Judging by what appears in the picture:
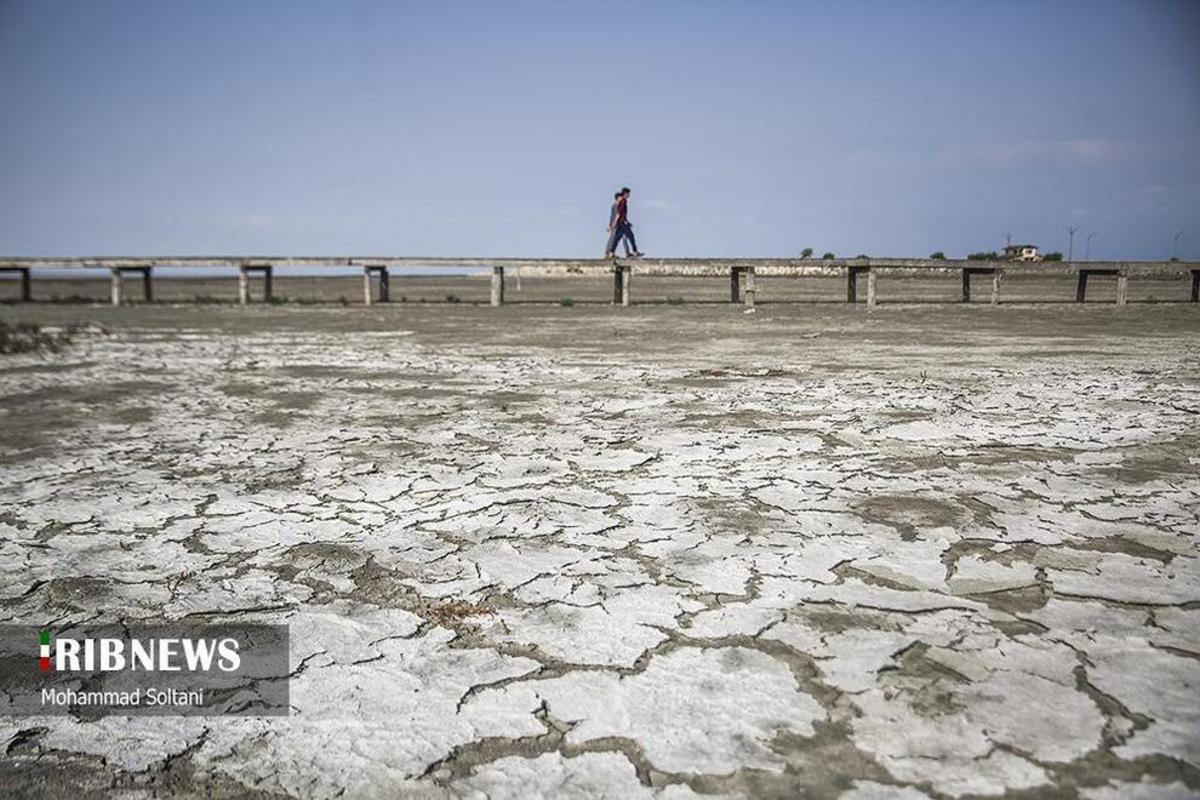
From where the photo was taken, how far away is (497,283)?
16344 mm

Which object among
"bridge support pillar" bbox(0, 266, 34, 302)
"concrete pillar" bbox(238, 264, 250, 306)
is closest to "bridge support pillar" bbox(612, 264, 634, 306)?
"concrete pillar" bbox(238, 264, 250, 306)

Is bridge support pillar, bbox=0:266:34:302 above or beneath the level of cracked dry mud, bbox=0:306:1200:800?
above

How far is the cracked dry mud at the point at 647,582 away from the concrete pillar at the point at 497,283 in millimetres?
10975

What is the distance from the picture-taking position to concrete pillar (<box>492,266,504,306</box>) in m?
16.1

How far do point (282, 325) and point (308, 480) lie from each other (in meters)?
10.1

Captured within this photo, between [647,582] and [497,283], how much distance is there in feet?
47.9

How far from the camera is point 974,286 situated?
23.9m


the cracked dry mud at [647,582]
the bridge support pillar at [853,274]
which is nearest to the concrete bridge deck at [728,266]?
the bridge support pillar at [853,274]

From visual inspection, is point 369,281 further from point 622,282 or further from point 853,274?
point 853,274

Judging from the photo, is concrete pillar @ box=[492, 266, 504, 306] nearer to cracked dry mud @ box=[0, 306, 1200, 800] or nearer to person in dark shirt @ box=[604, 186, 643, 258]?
person in dark shirt @ box=[604, 186, 643, 258]

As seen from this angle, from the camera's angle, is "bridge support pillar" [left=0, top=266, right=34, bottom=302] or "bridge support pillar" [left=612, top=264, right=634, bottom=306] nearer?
"bridge support pillar" [left=612, top=264, right=634, bottom=306]

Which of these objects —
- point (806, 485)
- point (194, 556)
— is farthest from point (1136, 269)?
point (194, 556)

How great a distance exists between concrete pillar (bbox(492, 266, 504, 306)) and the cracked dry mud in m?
11.0

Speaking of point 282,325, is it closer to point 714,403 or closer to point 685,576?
point 714,403
